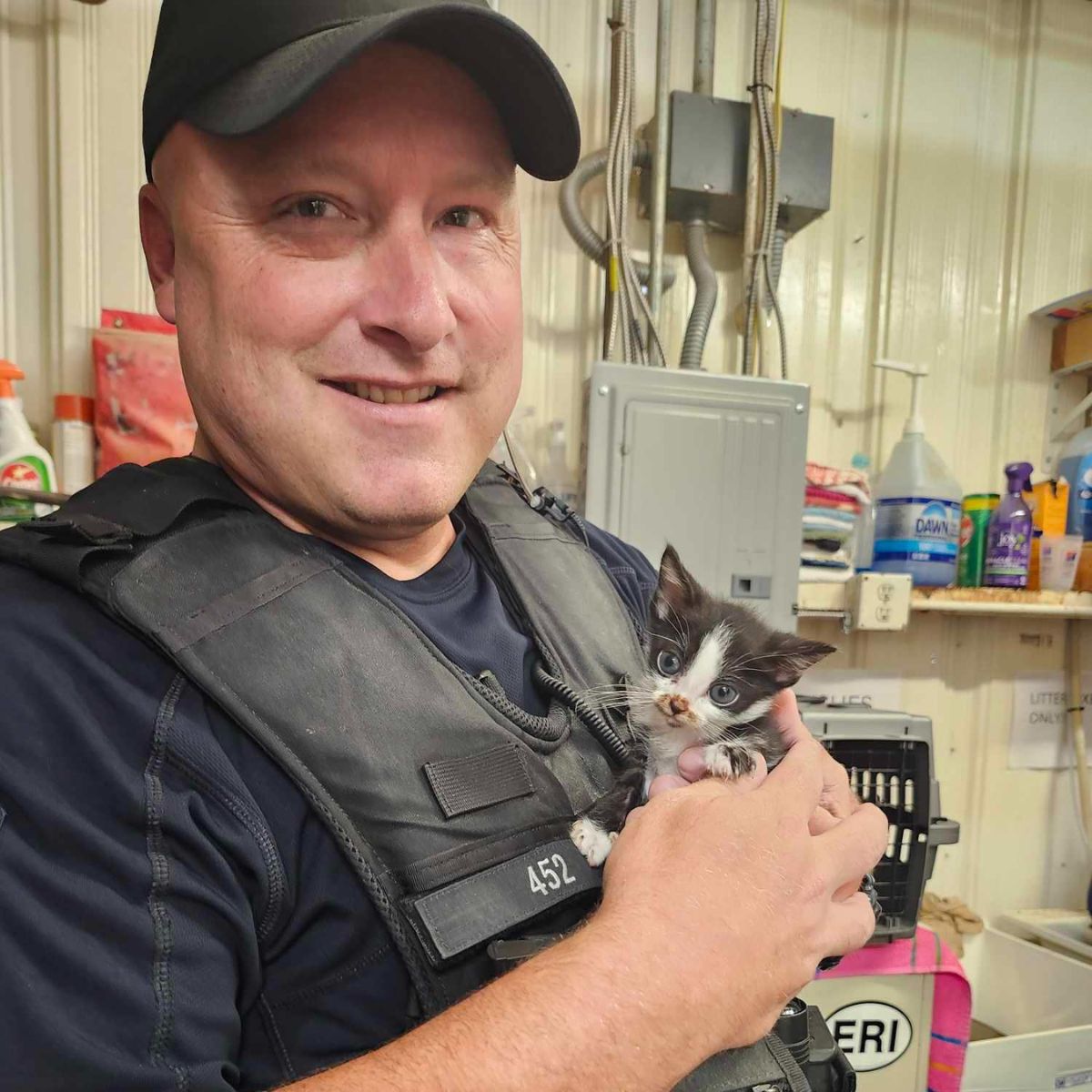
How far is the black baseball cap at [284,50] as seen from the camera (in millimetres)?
529

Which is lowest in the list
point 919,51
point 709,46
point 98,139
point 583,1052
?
point 583,1052

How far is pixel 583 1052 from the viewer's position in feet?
1.42

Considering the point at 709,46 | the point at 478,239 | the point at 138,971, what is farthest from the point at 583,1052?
the point at 709,46

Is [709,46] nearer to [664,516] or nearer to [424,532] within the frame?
[664,516]

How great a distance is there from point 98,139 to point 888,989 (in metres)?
2.09

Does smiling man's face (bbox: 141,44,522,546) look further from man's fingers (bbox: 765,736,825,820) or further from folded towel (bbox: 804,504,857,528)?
folded towel (bbox: 804,504,857,528)

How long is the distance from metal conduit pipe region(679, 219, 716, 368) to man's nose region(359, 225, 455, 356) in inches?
40.2

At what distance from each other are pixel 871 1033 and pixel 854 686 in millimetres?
765

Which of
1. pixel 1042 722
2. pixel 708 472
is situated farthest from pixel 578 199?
pixel 1042 722

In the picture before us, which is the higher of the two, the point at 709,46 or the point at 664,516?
the point at 709,46

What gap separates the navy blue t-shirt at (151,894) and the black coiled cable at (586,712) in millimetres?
253

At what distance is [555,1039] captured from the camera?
0.43m

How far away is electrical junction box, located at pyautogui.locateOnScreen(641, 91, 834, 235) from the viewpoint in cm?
151

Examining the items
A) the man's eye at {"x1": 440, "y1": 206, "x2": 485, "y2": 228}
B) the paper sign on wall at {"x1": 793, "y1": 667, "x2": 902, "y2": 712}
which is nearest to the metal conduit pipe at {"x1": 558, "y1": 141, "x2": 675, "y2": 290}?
the man's eye at {"x1": 440, "y1": 206, "x2": 485, "y2": 228}
